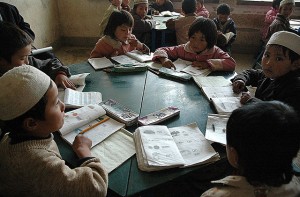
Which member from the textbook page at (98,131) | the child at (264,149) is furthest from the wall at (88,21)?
the child at (264,149)

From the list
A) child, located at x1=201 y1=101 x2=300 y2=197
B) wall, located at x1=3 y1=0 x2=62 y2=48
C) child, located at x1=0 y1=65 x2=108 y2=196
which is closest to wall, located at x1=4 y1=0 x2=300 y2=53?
wall, located at x1=3 y1=0 x2=62 y2=48

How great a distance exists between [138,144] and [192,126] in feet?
1.08

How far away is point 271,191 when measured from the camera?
811mm

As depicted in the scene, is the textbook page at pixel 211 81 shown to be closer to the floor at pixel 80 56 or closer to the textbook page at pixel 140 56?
the textbook page at pixel 140 56

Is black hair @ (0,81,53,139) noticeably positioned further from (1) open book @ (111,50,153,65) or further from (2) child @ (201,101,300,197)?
(1) open book @ (111,50,153,65)

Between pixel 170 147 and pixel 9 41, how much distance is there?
3.59ft

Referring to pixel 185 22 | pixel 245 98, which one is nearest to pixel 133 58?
pixel 245 98

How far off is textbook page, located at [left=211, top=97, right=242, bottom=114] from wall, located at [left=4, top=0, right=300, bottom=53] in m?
3.98

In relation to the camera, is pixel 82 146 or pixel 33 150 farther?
pixel 82 146

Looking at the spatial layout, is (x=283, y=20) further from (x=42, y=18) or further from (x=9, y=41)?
(x=42, y=18)

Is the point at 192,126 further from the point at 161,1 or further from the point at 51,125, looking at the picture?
the point at 161,1

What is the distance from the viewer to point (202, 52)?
215 cm

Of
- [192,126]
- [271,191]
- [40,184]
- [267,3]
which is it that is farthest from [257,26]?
[40,184]

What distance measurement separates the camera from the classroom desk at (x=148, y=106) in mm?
942
